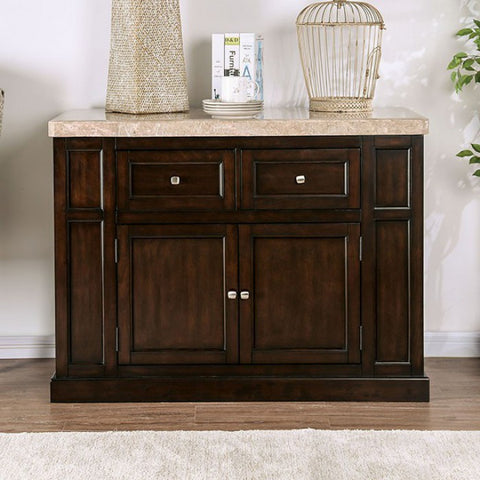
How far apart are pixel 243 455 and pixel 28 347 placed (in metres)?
1.23

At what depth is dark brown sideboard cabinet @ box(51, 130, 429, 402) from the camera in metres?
3.00

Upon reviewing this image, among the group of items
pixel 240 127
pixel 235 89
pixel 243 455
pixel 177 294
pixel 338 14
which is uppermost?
pixel 338 14

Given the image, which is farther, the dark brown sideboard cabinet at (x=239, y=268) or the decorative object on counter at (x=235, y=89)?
the decorative object on counter at (x=235, y=89)

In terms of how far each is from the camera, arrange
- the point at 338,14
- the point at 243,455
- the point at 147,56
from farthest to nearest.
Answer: the point at 338,14, the point at 147,56, the point at 243,455

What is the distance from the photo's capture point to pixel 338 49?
3447 mm

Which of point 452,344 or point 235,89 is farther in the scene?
point 452,344

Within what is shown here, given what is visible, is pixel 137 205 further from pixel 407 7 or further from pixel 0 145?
pixel 407 7

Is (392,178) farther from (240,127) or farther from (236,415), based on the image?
(236,415)

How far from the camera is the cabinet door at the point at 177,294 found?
120 inches

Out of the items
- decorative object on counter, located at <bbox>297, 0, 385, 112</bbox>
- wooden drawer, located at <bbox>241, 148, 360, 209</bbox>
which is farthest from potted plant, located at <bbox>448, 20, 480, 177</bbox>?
wooden drawer, located at <bbox>241, 148, 360, 209</bbox>

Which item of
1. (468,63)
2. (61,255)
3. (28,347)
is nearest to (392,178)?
(468,63)

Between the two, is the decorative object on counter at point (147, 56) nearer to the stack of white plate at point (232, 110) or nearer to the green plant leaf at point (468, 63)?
the stack of white plate at point (232, 110)

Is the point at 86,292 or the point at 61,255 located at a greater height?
the point at 61,255

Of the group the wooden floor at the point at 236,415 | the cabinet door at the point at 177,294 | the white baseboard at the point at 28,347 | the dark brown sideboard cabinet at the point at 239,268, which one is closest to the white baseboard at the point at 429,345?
Result: the white baseboard at the point at 28,347
